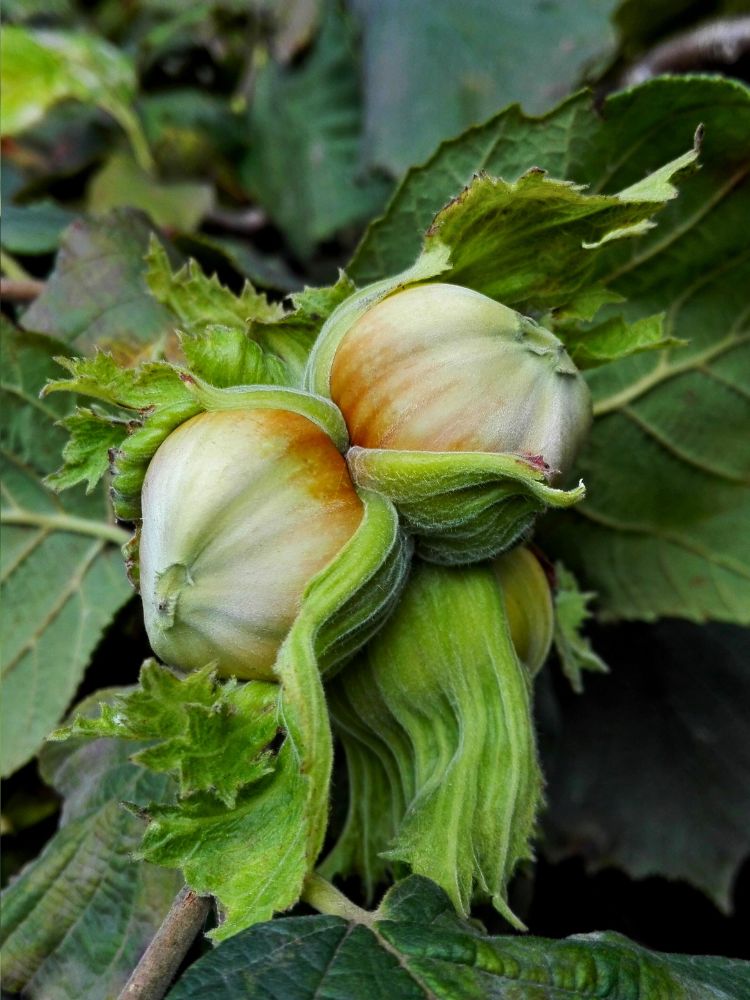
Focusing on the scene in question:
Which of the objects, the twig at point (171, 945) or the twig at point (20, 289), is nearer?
the twig at point (171, 945)

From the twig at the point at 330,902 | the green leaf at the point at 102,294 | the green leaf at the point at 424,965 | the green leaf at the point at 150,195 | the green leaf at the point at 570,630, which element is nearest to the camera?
the green leaf at the point at 424,965

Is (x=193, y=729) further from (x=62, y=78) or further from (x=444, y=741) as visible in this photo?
(x=62, y=78)

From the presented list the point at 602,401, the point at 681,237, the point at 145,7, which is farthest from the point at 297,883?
the point at 145,7

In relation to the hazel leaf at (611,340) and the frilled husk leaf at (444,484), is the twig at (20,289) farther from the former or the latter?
the hazel leaf at (611,340)

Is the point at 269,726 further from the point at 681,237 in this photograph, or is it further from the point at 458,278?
the point at 681,237

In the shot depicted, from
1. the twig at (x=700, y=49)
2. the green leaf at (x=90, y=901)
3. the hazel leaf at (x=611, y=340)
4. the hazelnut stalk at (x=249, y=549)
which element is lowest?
the green leaf at (x=90, y=901)

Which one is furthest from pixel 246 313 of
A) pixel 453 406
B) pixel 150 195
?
pixel 150 195

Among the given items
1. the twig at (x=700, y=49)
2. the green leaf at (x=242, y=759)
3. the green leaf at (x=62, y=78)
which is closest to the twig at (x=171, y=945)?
the green leaf at (x=242, y=759)
